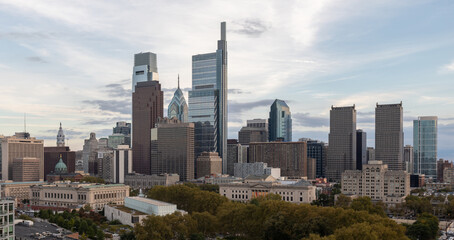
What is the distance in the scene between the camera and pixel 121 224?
141125 millimetres

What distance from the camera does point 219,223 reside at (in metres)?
121

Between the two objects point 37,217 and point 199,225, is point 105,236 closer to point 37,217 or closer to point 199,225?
point 199,225

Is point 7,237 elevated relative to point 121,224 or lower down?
elevated

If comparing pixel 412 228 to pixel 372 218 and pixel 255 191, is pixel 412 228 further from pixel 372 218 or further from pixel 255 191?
pixel 255 191

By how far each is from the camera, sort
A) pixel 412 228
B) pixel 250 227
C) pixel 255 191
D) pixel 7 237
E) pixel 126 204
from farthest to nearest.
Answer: pixel 255 191
pixel 126 204
pixel 412 228
pixel 250 227
pixel 7 237

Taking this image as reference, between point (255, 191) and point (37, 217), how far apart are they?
→ 8223 centimetres

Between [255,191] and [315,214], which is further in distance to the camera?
[255,191]

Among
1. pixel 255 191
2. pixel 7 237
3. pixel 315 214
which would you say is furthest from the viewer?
pixel 255 191

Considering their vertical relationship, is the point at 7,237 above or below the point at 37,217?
above

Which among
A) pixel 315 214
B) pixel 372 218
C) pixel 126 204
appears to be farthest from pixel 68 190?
pixel 372 218

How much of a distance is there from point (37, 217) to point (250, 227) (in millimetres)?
66951

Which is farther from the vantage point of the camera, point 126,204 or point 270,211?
point 126,204

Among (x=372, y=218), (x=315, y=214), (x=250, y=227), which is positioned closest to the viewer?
(x=372, y=218)

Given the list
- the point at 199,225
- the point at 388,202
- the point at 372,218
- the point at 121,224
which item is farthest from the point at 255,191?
the point at 372,218
